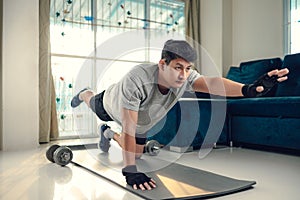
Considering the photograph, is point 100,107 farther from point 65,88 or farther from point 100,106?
point 65,88

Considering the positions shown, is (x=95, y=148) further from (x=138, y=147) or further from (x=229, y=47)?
(x=229, y=47)

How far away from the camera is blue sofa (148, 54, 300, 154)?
2.64 meters

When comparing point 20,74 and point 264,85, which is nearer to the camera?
point 264,85

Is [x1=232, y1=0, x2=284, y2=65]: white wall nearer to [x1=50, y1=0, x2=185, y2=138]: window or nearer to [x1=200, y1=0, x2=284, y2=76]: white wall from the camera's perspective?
[x1=200, y1=0, x2=284, y2=76]: white wall

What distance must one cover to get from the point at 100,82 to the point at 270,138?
1.61 m

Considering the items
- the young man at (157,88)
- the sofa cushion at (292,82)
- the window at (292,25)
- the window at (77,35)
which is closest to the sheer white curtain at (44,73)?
the window at (77,35)

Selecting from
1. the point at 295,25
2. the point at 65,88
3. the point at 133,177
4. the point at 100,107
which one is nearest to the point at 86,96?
the point at 100,107

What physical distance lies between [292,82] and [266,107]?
61 cm

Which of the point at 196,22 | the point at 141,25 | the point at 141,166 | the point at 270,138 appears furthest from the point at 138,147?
the point at 196,22

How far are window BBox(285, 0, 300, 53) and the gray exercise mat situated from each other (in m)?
2.63

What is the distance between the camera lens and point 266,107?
278 cm

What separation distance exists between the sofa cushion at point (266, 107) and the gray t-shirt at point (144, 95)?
45.1 inches

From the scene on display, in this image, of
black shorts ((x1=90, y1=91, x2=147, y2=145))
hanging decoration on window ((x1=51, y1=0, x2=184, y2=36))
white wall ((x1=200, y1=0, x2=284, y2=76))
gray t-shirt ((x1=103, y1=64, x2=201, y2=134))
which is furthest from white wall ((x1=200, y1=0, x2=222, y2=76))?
gray t-shirt ((x1=103, y1=64, x2=201, y2=134))

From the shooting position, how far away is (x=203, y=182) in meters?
1.68
